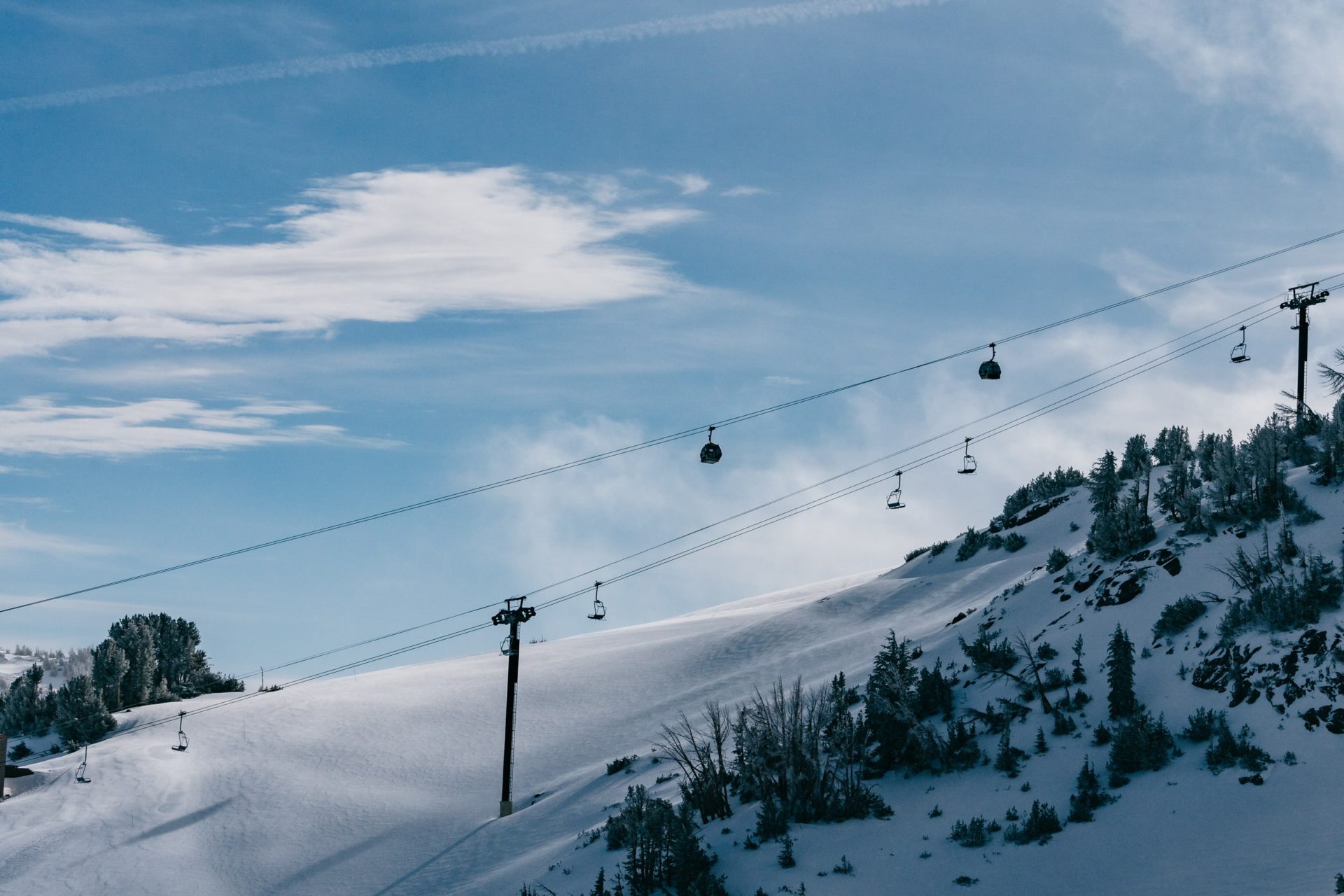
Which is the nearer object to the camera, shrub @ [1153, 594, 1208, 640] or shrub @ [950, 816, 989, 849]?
shrub @ [950, 816, 989, 849]

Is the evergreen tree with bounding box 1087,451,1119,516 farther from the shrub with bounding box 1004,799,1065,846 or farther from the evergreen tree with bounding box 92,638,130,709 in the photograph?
the evergreen tree with bounding box 92,638,130,709

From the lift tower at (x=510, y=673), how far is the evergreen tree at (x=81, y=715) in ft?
66.5

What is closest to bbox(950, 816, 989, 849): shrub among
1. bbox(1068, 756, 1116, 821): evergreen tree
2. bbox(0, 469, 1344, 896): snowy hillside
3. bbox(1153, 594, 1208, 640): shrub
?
bbox(0, 469, 1344, 896): snowy hillside

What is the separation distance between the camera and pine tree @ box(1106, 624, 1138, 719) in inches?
818

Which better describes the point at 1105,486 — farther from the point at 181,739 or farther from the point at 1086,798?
the point at 181,739

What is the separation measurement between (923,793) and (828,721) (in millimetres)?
2627

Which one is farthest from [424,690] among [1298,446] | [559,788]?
[1298,446]

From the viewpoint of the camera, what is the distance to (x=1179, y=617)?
22500 millimetres

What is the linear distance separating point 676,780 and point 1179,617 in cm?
1209

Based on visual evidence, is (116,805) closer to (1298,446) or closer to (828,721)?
(828,721)

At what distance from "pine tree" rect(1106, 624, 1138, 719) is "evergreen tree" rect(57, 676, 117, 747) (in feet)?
127

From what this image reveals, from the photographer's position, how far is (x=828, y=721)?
23.6 meters

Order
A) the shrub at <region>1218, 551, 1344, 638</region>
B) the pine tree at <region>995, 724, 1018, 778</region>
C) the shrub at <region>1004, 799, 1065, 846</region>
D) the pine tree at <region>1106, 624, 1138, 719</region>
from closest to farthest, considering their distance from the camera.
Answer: the shrub at <region>1004, 799, 1065, 846</region>
the shrub at <region>1218, 551, 1344, 638</region>
the pine tree at <region>1106, 624, 1138, 719</region>
the pine tree at <region>995, 724, 1018, 778</region>

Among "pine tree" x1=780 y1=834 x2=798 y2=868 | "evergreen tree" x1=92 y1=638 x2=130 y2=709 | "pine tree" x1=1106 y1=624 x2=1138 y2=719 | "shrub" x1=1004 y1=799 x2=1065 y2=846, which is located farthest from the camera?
"evergreen tree" x1=92 y1=638 x2=130 y2=709
